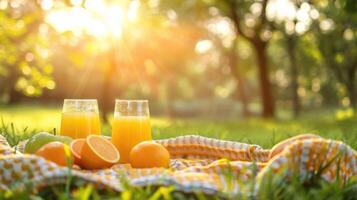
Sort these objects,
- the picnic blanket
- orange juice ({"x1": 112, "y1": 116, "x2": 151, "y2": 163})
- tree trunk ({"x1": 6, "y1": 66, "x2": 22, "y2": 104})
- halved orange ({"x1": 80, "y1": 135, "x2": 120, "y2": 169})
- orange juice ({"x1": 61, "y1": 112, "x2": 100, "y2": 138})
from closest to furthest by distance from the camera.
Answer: the picnic blanket
halved orange ({"x1": 80, "y1": 135, "x2": 120, "y2": 169})
orange juice ({"x1": 112, "y1": 116, "x2": 151, "y2": 163})
orange juice ({"x1": 61, "y1": 112, "x2": 100, "y2": 138})
tree trunk ({"x1": 6, "y1": 66, "x2": 22, "y2": 104})

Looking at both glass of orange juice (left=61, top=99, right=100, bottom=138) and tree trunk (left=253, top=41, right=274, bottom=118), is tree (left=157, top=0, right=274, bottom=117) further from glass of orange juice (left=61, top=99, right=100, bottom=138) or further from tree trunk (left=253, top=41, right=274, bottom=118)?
glass of orange juice (left=61, top=99, right=100, bottom=138)

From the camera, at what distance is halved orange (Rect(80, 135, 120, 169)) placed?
248 centimetres

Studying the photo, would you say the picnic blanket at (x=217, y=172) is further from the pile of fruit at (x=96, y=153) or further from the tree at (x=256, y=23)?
the tree at (x=256, y=23)

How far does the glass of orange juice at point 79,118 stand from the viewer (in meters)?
3.08

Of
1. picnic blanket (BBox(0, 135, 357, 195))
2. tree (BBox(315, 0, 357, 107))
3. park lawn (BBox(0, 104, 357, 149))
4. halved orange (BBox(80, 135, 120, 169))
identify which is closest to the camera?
picnic blanket (BBox(0, 135, 357, 195))

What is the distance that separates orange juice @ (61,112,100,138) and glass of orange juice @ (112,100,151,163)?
17cm

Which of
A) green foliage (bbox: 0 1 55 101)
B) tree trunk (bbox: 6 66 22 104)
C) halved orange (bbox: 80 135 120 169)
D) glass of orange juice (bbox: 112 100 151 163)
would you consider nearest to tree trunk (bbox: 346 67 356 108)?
green foliage (bbox: 0 1 55 101)

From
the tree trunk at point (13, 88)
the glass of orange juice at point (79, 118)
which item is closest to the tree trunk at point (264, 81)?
the glass of orange juice at point (79, 118)

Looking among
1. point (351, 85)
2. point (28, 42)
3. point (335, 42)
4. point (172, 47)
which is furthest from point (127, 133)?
point (172, 47)

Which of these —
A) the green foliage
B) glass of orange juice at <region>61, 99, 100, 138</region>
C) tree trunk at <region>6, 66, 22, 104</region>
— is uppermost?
the green foliage

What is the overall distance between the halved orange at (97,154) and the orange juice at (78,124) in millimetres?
426

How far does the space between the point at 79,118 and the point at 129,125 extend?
32cm

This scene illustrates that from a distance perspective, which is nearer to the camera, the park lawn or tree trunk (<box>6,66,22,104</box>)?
the park lawn

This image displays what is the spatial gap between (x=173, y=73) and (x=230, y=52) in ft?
33.0
